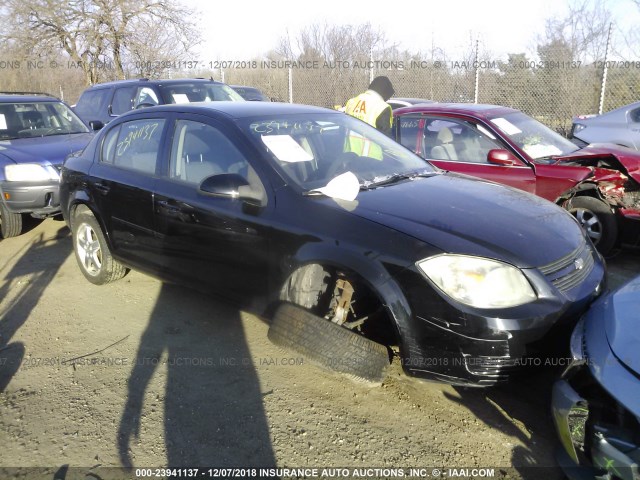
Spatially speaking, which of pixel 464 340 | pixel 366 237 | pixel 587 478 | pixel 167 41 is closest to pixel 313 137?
pixel 366 237

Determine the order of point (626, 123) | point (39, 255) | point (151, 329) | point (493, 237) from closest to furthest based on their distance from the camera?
point (493, 237) < point (151, 329) < point (39, 255) < point (626, 123)

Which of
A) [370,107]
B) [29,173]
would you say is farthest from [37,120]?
[370,107]

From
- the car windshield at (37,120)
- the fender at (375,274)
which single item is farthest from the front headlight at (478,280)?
the car windshield at (37,120)

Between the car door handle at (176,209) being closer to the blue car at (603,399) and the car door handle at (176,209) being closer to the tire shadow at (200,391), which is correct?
the tire shadow at (200,391)

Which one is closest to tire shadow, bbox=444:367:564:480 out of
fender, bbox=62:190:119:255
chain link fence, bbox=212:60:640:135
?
fender, bbox=62:190:119:255

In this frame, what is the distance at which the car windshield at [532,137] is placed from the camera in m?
5.33

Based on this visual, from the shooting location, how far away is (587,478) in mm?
2088

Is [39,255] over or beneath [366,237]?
beneath

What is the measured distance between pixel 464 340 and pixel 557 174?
126 inches

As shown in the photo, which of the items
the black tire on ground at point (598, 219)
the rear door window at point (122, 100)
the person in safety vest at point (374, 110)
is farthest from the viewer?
the rear door window at point (122, 100)

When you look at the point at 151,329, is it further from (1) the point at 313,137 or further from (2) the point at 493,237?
(2) the point at 493,237

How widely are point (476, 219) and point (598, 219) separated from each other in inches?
112

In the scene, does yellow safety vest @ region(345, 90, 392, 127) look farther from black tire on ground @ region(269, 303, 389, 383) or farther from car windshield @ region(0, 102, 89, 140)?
car windshield @ region(0, 102, 89, 140)

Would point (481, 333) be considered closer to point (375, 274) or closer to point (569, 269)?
point (375, 274)
